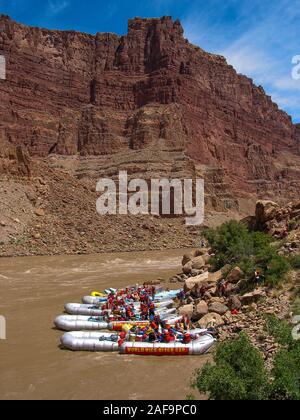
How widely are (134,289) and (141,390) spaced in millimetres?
10864

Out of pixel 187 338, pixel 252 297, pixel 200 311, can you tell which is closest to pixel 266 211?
pixel 252 297

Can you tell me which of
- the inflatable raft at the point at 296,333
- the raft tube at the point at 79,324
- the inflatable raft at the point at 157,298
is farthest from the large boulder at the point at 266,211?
the inflatable raft at the point at 296,333

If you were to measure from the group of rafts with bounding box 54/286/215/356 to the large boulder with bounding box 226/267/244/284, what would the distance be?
2081mm

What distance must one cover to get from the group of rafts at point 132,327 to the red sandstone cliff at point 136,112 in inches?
2386

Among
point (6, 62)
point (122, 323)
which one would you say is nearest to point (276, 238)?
point (122, 323)

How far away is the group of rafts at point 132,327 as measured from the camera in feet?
37.3

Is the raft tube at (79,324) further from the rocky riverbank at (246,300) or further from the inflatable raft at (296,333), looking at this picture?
the inflatable raft at (296,333)

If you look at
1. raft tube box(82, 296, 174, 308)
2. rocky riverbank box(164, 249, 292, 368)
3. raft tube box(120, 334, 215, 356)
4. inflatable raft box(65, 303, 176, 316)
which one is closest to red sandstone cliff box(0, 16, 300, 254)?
raft tube box(82, 296, 174, 308)

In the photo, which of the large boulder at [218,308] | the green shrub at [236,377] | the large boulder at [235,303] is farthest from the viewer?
the large boulder at [218,308]

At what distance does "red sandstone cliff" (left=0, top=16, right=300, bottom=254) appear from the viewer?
3590 inches

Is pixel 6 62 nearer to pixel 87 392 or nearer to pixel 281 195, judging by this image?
pixel 281 195

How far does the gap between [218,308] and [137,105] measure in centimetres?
9512

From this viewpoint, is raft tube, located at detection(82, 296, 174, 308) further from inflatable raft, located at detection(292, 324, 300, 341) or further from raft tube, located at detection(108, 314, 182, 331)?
inflatable raft, located at detection(292, 324, 300, 341)

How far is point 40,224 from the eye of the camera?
4422cm
